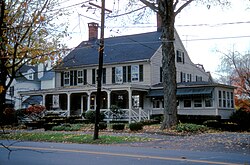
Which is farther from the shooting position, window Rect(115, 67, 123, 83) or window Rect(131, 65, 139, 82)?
window Rect(115, 67, 123, 83)

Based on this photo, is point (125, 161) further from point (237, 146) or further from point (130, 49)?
point (130, 49)

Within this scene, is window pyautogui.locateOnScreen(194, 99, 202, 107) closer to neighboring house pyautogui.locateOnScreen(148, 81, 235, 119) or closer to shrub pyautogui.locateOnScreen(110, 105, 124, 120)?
neighboring house pyautogui.locateOnScreen(148, 81, 235, 119)

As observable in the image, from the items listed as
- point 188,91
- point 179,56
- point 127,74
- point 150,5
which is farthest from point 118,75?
point 150,5

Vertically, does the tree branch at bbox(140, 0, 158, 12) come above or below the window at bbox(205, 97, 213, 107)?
above

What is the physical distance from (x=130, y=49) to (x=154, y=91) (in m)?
6.58

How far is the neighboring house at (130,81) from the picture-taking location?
115 feet

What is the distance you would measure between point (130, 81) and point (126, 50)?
4.28 m

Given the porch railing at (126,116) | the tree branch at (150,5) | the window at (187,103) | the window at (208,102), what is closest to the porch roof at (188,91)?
the window at (208,102)

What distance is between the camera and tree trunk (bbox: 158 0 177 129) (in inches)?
949

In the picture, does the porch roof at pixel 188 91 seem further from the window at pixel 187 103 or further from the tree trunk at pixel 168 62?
the tree trunk at pixel 168 62

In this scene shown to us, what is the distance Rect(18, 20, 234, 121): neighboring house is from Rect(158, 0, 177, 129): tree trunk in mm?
9653

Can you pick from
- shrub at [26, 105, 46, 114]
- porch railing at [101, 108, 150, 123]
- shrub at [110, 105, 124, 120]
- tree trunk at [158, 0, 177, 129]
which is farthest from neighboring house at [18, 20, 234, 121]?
tree trunk at [158, 0, 177, 129]

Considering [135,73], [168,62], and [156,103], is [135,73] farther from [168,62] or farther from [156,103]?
[168,62]

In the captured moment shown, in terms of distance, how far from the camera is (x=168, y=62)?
958 inches
